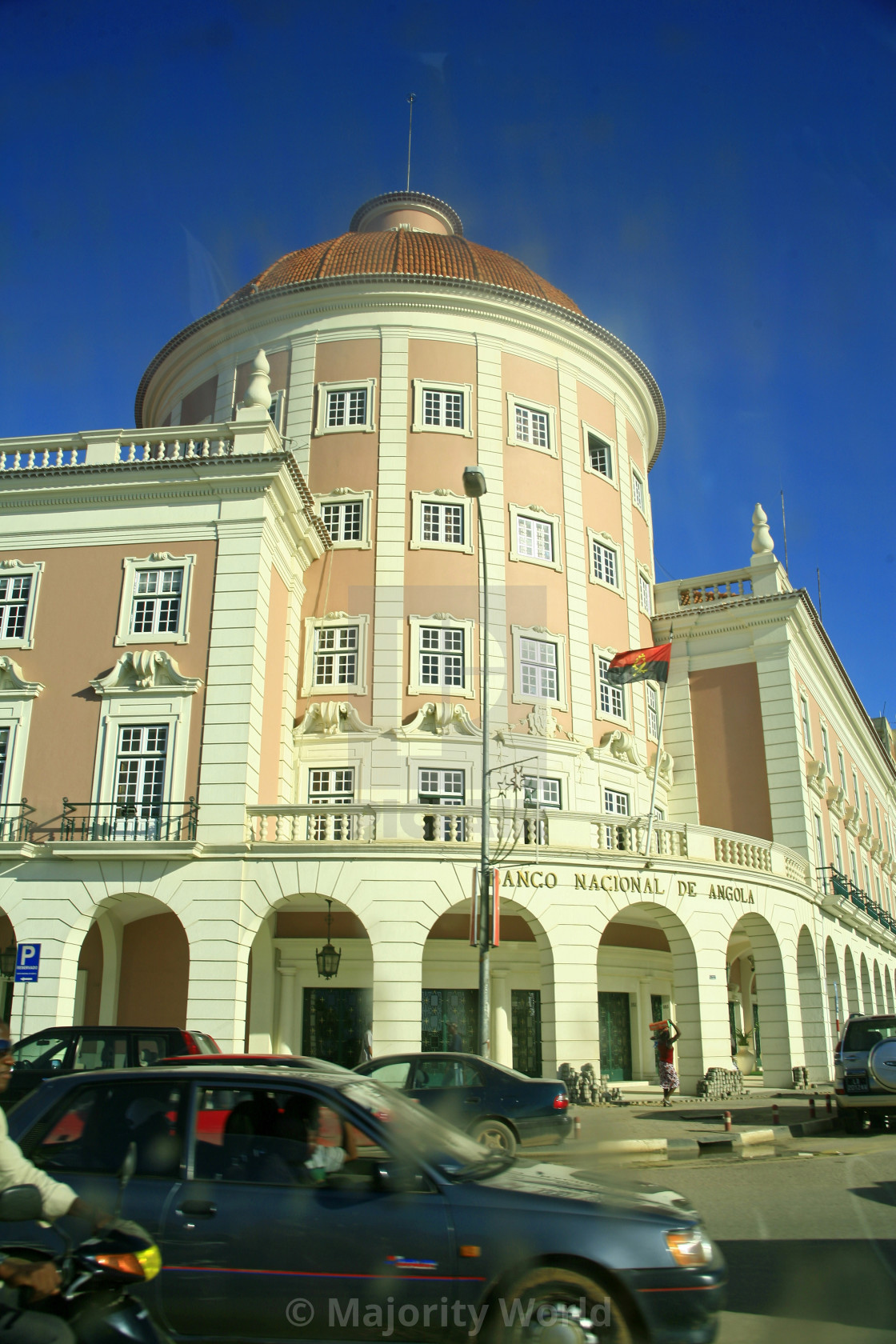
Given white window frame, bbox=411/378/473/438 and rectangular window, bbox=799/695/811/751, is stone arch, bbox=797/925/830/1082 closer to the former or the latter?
rectangular window, bbox=799/695/811/751

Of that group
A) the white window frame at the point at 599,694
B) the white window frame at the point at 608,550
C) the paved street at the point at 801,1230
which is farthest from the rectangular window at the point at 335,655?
the paved street at the point at 801,1230

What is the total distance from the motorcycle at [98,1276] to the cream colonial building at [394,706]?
18.4m

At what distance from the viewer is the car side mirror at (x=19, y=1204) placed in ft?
14.8

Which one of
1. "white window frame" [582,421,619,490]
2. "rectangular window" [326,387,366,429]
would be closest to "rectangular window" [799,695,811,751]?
"white window frame" [582,421,619,490]

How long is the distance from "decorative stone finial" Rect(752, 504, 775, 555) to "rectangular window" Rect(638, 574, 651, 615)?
375 centimetres

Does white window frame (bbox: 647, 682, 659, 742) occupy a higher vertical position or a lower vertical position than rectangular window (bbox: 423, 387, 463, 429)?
lower

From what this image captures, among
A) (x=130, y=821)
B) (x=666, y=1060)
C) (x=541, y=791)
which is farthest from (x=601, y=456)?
(x=130, y=821)

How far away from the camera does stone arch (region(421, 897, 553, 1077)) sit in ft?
88.1

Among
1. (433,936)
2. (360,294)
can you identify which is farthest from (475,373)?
(433,936)

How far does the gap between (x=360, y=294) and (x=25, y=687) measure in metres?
15.9

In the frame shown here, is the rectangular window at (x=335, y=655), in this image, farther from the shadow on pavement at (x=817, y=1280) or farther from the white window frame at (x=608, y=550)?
the shadow on pavement at (x=817, y=1280)

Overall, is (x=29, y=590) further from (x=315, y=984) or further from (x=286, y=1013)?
(x=286, y=1013)

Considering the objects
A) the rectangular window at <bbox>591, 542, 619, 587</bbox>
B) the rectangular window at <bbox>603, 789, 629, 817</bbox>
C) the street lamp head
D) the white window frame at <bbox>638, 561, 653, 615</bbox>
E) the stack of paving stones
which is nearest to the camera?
the street lamp head

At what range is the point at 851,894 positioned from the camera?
3872 cm
